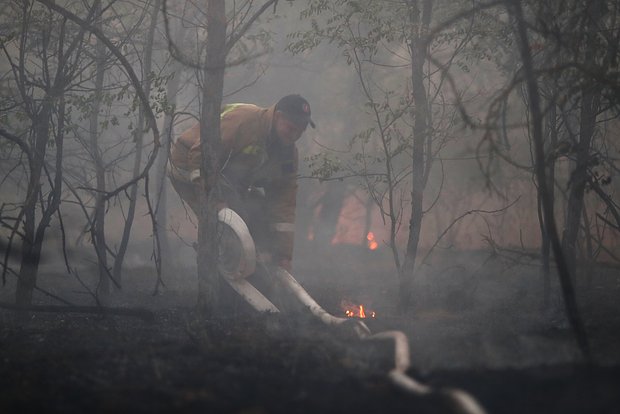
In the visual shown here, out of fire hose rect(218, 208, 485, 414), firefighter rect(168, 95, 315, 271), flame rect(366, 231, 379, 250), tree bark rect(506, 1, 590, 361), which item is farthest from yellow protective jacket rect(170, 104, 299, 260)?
flame rect(366, 231, 379, 250)

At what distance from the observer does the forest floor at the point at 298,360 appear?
3264 mm

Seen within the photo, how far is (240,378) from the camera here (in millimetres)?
3922

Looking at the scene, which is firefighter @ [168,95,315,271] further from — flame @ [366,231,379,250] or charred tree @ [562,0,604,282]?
flame @ [366,231,379,250]

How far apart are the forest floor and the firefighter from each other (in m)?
1.06

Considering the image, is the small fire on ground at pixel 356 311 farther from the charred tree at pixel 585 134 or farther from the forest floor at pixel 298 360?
the charred tree at pixel 585 134

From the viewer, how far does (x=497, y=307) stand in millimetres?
8531

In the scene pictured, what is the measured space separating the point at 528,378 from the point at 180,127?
16918 millimetres

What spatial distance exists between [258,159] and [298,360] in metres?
3.93

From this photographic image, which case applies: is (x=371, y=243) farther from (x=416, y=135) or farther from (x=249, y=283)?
(x=249, y=283)

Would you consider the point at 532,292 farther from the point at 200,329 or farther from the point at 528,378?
the point at 528,378

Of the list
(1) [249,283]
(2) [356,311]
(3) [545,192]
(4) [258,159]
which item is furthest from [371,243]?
(3) [545,192]

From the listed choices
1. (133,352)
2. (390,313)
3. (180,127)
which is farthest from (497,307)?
(180,127)

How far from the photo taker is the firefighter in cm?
791

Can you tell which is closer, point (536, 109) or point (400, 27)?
point (536, 109)
